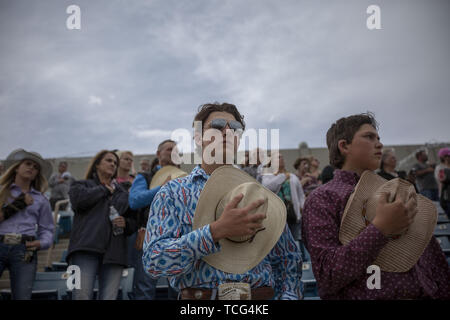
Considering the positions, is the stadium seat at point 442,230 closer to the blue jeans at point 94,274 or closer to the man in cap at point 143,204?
the man in cap at point 143,204

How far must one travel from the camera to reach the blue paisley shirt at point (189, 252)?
129 centimetres

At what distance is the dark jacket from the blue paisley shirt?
197 centimetres

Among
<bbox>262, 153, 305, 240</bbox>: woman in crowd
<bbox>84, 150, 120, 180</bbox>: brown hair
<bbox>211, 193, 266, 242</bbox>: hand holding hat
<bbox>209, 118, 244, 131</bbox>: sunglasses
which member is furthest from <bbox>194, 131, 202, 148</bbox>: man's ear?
<bbox>262, 153, 305, 240</bbox>: woman in crowd

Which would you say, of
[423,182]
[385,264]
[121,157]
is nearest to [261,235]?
[385,264]

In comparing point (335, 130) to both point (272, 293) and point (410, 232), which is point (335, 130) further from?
point (272, 293)

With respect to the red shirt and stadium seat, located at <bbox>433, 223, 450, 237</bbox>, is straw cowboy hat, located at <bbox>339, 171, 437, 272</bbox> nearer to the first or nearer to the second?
the red shirt

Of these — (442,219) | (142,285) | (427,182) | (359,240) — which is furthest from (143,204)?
(427,182)

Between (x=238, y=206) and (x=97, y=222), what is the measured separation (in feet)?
7.94

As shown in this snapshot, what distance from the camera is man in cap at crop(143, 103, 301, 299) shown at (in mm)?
1279

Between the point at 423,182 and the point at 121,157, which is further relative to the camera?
the point at 423,182

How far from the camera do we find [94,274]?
123 inches
